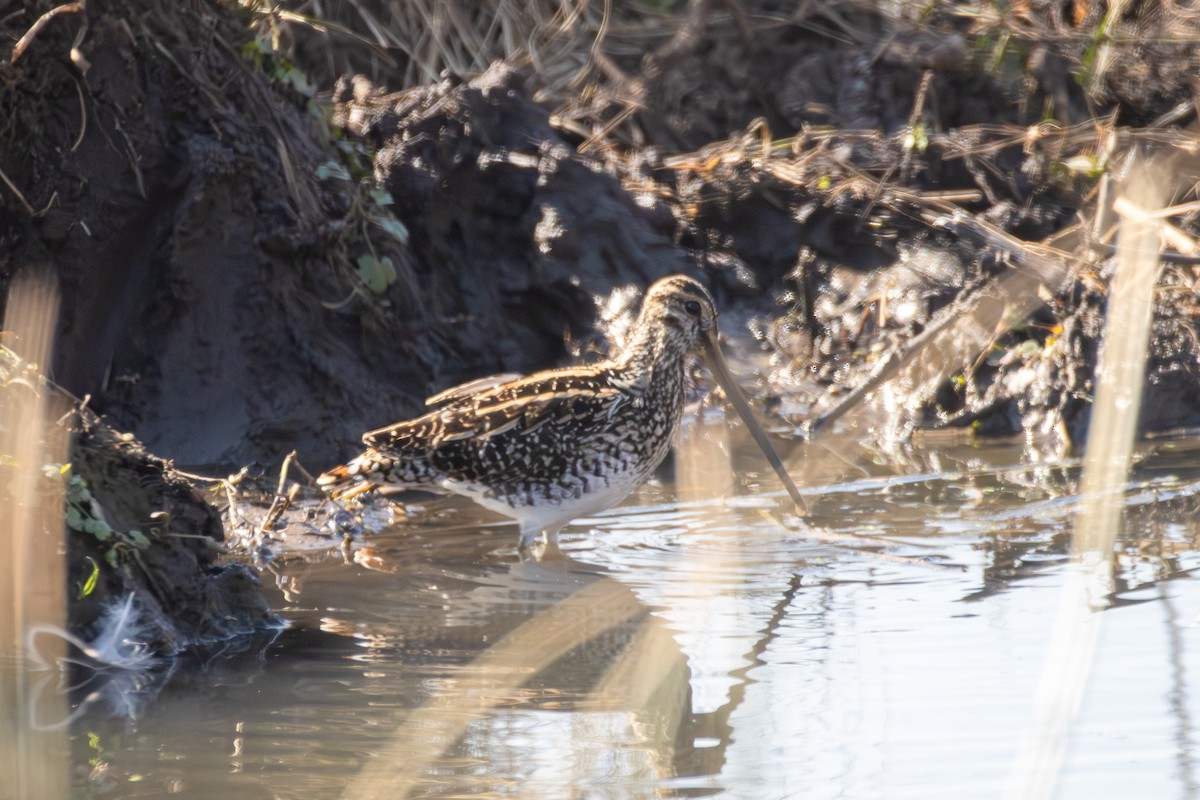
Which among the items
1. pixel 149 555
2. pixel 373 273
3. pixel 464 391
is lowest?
pixel 149 555

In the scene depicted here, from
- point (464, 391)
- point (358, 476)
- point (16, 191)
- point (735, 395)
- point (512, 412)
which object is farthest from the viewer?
→ point (735, 395)

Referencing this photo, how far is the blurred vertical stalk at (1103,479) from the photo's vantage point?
3.56 meters

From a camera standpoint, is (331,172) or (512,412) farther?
(331,172)

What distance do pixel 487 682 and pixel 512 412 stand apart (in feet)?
5.97

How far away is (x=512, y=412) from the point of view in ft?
19.5

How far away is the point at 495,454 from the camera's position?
19.3ft

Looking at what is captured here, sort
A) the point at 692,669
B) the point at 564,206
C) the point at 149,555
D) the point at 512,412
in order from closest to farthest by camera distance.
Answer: the point at 692,669, the point at 149,555, the point at 512,412, the point at 564,206

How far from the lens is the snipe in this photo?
5820 millimetres

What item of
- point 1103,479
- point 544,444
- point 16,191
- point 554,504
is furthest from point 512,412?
point 1103,479

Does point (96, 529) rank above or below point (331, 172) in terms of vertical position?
below

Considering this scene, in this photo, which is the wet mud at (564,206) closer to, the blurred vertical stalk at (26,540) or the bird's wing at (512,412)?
the blurred vertical stalk at (26,540)

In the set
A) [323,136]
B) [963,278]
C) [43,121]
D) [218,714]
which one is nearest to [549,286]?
[323,136]

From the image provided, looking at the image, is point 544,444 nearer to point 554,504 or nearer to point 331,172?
point 554,504

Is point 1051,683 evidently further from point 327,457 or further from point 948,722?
point 327,457
